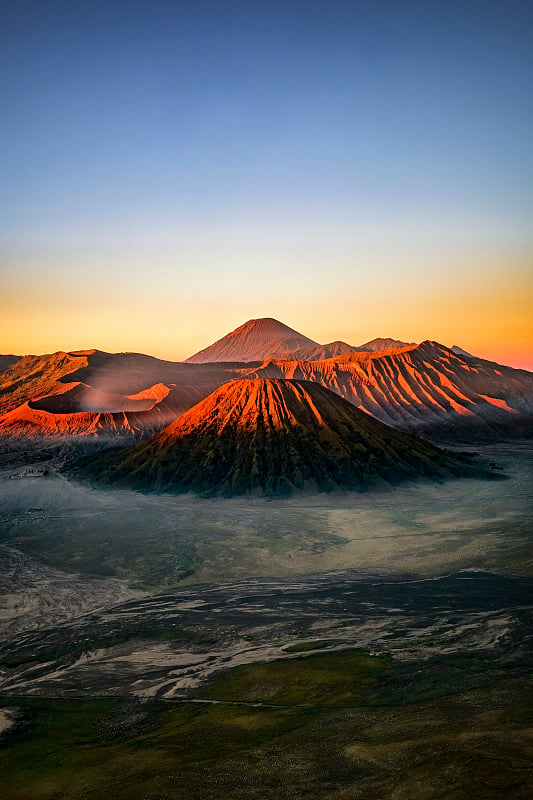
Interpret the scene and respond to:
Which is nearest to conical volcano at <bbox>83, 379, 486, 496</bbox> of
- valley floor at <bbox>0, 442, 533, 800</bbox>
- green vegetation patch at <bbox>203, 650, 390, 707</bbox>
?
valley floor at <bbox>0, 442, 533, 800</bbox>

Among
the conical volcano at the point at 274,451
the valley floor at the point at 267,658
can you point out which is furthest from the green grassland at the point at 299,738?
the conical volcano at the point at 274,451

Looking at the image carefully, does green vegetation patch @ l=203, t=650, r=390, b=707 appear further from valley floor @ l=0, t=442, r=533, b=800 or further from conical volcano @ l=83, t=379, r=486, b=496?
conical volcano @ l=83, t=379, r=486, b=496

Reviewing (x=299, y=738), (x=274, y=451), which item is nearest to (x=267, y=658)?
(x=299, y=738)

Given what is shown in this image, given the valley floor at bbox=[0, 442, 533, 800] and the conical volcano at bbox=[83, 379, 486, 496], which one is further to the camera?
the conical volcano at bbox=[83, 379, 486, 496]

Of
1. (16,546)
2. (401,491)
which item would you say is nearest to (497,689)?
(16,546)

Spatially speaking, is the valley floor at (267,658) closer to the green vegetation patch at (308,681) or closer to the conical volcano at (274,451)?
the green vegetation patch at (308,681)

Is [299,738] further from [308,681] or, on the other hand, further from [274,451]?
[274,451]

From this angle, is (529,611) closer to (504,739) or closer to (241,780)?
(504,739)

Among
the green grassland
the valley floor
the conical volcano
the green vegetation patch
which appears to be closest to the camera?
the green grassland
